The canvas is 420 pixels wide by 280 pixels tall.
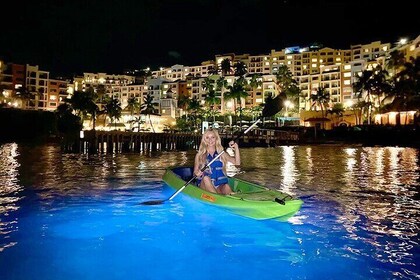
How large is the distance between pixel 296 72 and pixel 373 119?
65.0 meters

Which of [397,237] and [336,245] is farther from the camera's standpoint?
[397,237]

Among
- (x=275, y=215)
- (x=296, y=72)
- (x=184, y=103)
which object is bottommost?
(x=275, y=215)


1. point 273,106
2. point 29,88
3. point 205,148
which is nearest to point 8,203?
point 205,148

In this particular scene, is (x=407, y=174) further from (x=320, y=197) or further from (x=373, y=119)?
(x=373, y=119)

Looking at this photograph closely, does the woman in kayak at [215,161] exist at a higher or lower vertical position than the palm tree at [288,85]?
lower

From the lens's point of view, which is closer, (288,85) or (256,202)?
(256,202)

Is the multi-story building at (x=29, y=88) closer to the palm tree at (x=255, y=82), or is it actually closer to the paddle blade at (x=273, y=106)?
the palm tree at (x=255, y=82)

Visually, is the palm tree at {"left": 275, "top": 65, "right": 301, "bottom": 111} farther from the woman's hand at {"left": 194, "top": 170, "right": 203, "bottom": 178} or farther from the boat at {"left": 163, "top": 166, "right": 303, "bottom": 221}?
the boat at {"left": 163, "top": 166, "right": 303, "bottom": 221}

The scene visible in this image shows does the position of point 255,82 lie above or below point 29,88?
above

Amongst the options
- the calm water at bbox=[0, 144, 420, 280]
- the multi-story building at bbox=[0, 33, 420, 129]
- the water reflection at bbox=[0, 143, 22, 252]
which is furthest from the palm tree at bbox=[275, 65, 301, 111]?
the calm water at bbox=[0, 144, 420, 280]

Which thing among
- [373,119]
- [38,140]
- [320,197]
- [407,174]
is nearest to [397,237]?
[320,197]

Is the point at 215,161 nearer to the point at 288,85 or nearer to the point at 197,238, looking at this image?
the point at 197,238

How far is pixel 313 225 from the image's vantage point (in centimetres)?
909

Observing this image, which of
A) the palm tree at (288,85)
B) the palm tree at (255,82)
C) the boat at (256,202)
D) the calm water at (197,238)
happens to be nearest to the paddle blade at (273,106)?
the calm water at (197,238)
